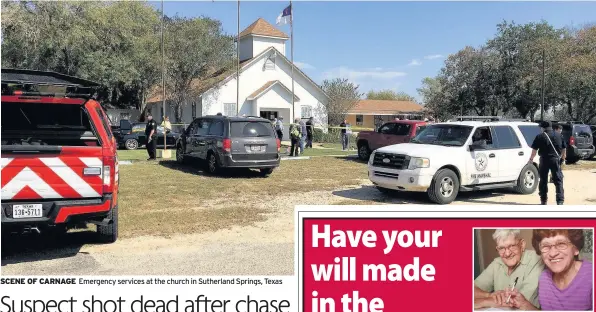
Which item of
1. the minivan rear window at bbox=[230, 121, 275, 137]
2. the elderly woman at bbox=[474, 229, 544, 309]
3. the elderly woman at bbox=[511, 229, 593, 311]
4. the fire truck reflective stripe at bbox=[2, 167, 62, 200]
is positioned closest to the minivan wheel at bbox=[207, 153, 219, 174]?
the minivan rear window at bbox=[230, 121, 275, 137]

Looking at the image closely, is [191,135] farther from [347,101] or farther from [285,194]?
[347,101]

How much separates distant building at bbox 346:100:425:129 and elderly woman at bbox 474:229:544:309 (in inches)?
1894

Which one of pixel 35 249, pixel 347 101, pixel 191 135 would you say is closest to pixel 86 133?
pixel 35 249

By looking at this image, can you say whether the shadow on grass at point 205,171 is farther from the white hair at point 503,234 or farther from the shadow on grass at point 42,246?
the white hair at point 503,234

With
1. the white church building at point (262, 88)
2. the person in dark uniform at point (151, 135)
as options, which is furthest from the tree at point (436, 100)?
the person in dark uniform at point (151, 135)

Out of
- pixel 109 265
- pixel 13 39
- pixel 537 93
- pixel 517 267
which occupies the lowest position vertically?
pixel 109 265

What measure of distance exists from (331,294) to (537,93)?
39780mm

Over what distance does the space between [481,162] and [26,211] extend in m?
7.85

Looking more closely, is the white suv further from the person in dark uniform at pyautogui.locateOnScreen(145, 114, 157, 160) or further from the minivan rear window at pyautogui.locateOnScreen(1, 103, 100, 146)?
the person in dark uniform at pyautogui.locateOnScreen(145, 114, 157, 160)

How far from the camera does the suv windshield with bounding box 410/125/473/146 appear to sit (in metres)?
9.93

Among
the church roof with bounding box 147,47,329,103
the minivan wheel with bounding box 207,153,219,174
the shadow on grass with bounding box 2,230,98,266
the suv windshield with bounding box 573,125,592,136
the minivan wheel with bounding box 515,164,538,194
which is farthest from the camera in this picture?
the church roof with bounding box 147,47,329,103

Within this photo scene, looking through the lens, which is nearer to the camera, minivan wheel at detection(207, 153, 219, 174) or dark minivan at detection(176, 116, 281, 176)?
dark minivan at detection(176, 116, 281, 176)

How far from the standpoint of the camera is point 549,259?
→ 3377 millimetres

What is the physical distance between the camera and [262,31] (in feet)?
114
